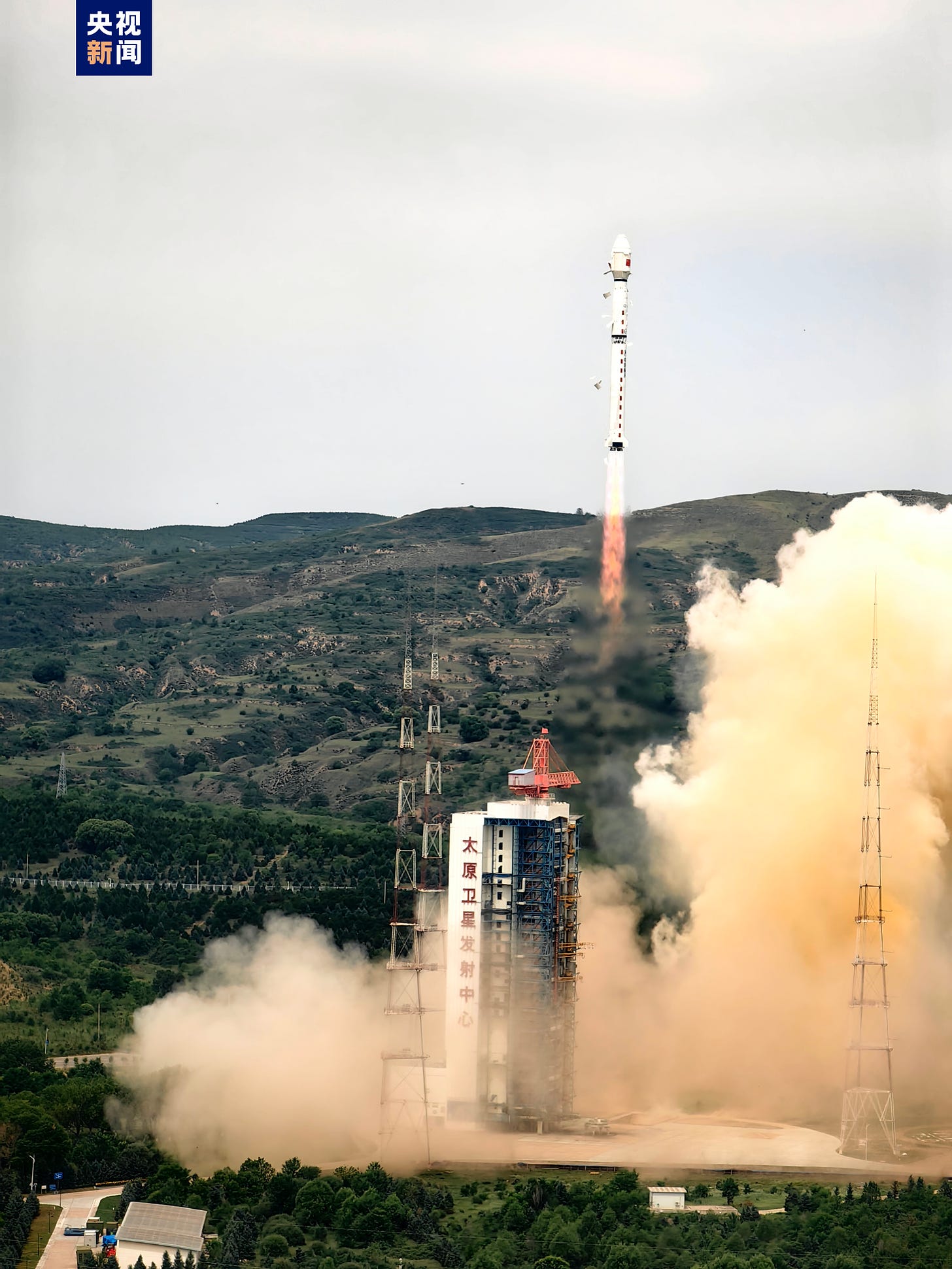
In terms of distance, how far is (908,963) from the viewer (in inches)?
4117

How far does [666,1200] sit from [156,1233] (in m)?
18.3

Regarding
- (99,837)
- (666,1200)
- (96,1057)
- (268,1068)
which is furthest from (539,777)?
(99,837)

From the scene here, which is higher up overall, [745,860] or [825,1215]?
[745,860]

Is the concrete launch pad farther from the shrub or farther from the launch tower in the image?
the shrub

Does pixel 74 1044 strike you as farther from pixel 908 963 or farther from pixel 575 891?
pixel 908 963

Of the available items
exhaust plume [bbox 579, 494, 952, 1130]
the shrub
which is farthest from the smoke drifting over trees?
the shrub

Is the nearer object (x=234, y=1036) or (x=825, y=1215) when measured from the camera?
(x=825, y=1215)

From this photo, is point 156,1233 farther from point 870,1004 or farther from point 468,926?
point 870,1004

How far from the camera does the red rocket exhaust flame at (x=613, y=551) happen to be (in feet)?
368

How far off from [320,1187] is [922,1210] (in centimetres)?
2128

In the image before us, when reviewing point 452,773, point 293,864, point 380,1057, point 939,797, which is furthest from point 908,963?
point 452,773

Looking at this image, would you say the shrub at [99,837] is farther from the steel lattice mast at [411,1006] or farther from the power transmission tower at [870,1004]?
the power transmission tower at [870,1004]

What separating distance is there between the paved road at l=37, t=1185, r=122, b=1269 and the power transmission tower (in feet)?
94.6

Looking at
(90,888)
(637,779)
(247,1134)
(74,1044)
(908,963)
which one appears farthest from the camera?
(90,888)
